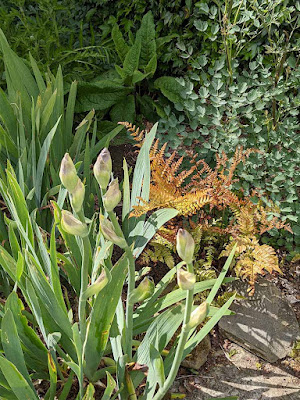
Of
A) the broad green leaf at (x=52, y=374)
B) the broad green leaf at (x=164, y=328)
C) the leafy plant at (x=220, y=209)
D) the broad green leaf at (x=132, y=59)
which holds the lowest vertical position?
the broad green leaf at (x=52, y=374)

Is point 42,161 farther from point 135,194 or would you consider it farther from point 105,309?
point 105,309

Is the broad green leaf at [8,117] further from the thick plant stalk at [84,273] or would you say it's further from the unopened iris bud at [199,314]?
the unopened iris bud at [199,314]

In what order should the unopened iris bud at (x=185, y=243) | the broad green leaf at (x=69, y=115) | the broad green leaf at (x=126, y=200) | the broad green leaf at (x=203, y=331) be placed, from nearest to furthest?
the unopened iris bud at (x=185, y=243)
the broad green leaf at (x=203, y=331)
the broad green leaf at (x=126, y=200)
the broad green leaf at (x=69, y=115)

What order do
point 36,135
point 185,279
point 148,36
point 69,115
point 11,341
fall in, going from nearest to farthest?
1. point 185,279
2. point 11,341
3. point 36,135
4. point 69,115
5. point 148,36

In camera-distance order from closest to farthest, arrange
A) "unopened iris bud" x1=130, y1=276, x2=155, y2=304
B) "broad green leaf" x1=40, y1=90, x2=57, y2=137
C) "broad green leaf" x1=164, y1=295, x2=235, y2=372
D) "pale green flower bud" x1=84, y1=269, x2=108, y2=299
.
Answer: "pale green flower bud" x1=84, y1=269, x2=108, y2=299 < "unopened iris bud" x1=130, y1=276, x2=155, y2=304 < "broad green leaf" x1=164, y1=295, x2=235, y2=372 < "broad green leaf" x1=40, y1=90, x2=57, y2=137

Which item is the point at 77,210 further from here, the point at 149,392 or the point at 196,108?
the point at 196,108

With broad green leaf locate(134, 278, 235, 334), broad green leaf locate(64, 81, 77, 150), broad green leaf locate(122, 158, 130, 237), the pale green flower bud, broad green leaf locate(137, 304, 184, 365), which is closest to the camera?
the pale green flower bud

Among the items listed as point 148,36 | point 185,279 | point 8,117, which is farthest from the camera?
point 148,36

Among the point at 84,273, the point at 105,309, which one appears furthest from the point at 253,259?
the point at 84,273

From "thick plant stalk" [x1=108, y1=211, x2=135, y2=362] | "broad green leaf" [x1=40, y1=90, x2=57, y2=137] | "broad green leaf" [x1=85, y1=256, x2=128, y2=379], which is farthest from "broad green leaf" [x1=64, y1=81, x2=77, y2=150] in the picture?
"thick plant stalk" [x1=108, y1=211, x2=135, y2=362]

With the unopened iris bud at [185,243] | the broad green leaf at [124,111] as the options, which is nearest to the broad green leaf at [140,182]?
the unopened iris bud at [185,243]

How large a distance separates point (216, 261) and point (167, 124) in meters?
0.74

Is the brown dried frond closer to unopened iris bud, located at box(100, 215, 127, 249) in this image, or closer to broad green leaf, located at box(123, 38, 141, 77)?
unopened iris bud, located at box(100, 215, 127, 249)

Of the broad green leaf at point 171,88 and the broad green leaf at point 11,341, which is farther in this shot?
the broad green leaf at point 171,88
